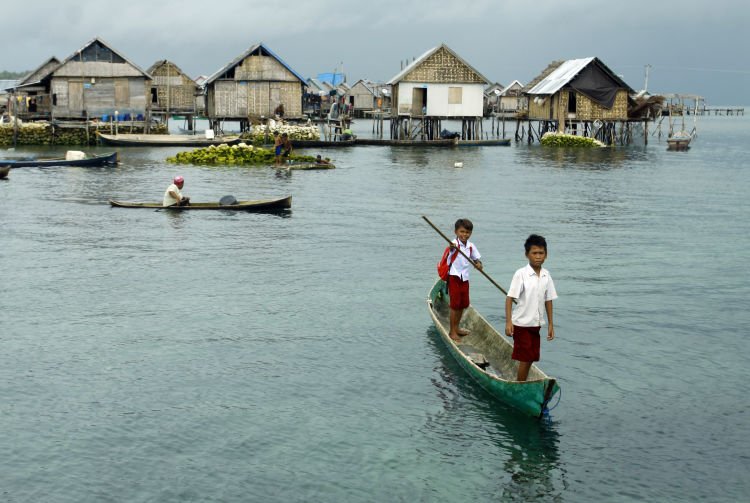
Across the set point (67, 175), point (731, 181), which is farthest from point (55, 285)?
point (731, 181)

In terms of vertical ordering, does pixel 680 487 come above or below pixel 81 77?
below

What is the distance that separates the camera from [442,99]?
6088 centimetres

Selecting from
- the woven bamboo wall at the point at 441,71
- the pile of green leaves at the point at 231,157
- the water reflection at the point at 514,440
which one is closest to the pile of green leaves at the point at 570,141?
the woven bamboo wall at the point at 441,71

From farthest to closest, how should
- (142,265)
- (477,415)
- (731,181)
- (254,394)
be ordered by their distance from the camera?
1. (731,181)
2. (142,265)
3. (254,394)
4. (477,415)

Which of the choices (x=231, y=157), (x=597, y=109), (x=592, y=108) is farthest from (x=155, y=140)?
(x=597, y=109)

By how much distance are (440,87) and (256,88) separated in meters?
12.6

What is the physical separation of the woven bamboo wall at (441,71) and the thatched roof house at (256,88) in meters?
7.90

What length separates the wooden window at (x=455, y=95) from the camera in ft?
200

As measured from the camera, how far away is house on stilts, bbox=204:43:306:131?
58.8 metres

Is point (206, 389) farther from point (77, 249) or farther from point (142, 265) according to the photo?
point (77, 249)

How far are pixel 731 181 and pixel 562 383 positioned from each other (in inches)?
1252

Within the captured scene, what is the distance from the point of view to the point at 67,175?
3747 cm

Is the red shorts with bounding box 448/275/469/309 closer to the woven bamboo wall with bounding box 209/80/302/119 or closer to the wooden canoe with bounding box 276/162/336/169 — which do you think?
the wooden canoe with bounding box 276/162/336/169

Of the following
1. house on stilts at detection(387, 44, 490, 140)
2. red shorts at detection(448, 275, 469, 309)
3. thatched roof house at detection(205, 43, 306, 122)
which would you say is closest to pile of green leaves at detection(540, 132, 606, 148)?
house on stilts at detection(387, 44, 490, 140)
